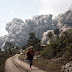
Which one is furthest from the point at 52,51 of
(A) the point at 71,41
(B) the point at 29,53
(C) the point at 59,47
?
(B) the point at 29,53

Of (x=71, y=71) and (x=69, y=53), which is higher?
(x=69, y=53)

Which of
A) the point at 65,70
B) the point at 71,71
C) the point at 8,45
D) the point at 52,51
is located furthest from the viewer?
the point at 8,45

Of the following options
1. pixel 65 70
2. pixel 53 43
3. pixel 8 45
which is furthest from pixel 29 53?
pixel 8 45

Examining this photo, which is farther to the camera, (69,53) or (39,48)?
(39,48)

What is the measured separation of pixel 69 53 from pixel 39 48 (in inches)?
995

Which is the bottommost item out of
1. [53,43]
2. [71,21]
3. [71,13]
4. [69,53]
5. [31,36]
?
[69,53]

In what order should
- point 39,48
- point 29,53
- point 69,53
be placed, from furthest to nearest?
point 39,48 < point 69,53 < point 29,53

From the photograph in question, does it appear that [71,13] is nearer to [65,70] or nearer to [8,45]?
[8,45]

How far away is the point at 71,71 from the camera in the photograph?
10.2 metres

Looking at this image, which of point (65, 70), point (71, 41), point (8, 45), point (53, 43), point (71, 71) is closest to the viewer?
point (71, 71)

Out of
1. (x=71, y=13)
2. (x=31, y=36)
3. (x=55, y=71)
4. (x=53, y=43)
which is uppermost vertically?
(x=71, y=13)

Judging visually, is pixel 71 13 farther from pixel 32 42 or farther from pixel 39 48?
pixel 39 48

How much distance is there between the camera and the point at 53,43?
25406 millimetres

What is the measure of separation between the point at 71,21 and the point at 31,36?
5695 inches
